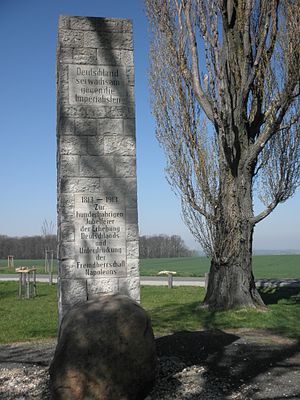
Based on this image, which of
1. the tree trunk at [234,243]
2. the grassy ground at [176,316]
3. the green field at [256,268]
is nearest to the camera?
the grassy ground at [176,316]

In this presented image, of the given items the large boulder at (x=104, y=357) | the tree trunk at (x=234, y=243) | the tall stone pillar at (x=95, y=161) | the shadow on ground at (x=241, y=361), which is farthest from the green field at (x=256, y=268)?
the large boulder at (x=104, y=357)

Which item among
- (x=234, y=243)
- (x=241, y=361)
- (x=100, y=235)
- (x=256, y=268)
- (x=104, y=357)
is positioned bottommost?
(x=256, y=268)

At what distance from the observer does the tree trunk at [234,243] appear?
40.2ft

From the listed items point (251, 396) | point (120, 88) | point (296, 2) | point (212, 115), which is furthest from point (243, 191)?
point (251, 396)

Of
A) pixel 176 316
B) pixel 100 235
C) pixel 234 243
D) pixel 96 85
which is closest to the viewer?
pixel 100 235

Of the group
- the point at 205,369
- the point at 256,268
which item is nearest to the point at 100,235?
the point at 205,369

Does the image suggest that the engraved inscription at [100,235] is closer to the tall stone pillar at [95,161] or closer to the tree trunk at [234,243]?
the tall stone pillar at [95,161]

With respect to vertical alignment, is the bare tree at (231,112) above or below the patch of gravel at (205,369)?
above

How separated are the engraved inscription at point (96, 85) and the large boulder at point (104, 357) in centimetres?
284

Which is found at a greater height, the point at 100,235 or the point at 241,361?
the point at 100,235

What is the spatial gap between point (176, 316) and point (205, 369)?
625cm

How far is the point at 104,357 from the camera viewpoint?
5035 mm

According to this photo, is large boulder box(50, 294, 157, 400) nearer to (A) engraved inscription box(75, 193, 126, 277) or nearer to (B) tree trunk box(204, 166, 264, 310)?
(A) engraved inscription box(75, 193, 126, 277)

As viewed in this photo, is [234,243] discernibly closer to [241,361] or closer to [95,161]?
[241,361]
